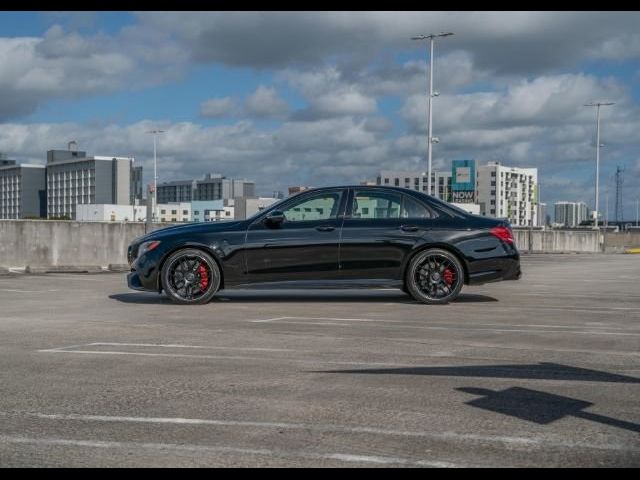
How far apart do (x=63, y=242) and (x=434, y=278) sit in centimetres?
1204

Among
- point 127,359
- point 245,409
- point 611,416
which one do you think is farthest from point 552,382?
point 127,359

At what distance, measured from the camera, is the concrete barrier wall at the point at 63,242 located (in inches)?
749

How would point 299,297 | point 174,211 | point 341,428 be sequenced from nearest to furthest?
1. point 341,428
2. point 299,297
3. point 174,211

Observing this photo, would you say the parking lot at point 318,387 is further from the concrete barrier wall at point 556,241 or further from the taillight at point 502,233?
the concrete barrier wall at point 556,241

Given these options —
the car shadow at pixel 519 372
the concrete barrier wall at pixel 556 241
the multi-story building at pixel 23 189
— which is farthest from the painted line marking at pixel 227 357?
the multi-story building at pixel 23 189

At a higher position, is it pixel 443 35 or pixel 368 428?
pixel 443 35

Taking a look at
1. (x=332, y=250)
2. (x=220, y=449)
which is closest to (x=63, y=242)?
(x=332, y=250)

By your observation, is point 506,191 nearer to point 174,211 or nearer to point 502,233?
point 174,211

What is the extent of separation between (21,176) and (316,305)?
7395 inches

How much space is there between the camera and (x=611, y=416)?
4492 millimetres

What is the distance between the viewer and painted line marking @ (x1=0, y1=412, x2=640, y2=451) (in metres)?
3.94

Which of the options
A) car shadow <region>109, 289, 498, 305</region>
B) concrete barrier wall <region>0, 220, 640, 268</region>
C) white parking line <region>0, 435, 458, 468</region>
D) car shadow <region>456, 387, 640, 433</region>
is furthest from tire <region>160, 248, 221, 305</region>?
concrete barrier wall <region>0, 220, 640, 268</region>

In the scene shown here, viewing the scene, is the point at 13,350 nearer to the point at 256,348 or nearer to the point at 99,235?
the point at 256,348

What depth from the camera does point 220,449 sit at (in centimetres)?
385
